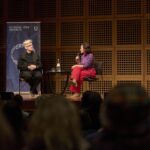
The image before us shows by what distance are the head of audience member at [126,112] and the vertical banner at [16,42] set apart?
7.48 m

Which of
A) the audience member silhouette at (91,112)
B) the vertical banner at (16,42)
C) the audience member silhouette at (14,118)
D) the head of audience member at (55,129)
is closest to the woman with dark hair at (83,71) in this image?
the vertical banner at (16,42)

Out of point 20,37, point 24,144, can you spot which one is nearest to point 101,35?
point 20,37

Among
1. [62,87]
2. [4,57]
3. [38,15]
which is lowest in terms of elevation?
[62,87]

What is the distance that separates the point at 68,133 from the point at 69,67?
786 centimetres

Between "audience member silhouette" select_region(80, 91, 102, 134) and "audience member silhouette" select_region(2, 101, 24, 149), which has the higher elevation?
"audience member silhouette" select_region(2, 101, 24, 149)

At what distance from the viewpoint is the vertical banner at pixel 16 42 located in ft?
29.9

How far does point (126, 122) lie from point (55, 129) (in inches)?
12.0

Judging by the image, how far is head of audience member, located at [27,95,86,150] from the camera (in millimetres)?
1759

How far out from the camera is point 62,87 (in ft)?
31.7

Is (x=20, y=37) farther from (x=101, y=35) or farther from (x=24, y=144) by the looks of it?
(x=24, y=144)

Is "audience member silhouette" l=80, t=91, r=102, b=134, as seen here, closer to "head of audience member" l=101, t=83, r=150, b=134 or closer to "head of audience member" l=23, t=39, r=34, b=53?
"head of audience member" l=101, t=83, r=150, b=134

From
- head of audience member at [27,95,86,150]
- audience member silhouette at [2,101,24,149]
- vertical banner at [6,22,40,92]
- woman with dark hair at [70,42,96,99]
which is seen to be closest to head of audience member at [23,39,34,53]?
vertical banner at [6,22,40,92]

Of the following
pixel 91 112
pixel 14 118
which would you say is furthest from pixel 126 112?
pixel 91 112

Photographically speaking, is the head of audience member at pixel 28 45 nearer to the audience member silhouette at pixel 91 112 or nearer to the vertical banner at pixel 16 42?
the vertical banner at pixel 16 42
